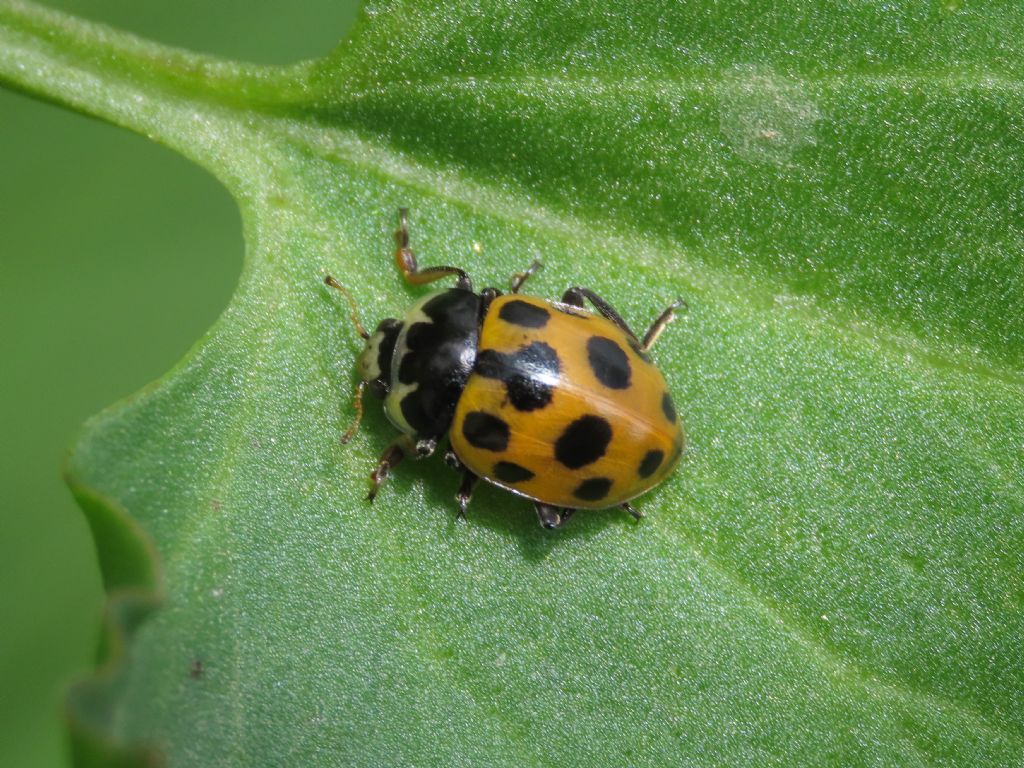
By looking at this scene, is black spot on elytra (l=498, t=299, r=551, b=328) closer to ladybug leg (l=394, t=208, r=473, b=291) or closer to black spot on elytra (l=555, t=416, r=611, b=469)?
ladybug leg (l=394, t=208, r=473, b=291)

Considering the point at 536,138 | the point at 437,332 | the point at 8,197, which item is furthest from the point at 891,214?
the point at 8,197

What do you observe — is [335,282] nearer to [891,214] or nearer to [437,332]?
[437,332]

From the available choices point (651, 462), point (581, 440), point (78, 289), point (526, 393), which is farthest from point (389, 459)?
point (78, 289)

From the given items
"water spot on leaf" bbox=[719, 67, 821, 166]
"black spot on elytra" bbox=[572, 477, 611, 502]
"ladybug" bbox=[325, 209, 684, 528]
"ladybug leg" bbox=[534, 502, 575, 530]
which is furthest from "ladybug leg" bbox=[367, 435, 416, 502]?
"water spot on leaf" bbox=[719, 67, 821, 166]

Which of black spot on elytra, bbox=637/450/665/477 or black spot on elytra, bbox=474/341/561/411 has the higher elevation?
black spot on elytra, bbox=474/341/561/411

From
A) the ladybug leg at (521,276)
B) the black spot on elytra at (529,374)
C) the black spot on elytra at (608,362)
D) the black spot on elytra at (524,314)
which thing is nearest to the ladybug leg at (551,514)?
the black spot on elytra at (529,374)

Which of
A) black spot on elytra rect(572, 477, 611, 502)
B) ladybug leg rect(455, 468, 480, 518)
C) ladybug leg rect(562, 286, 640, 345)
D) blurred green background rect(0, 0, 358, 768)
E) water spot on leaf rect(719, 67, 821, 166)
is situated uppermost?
water spot on leaf rect(719, 67, 821, 166)

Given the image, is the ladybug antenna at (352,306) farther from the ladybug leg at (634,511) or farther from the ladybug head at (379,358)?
the ladybug leg at (634,511)
